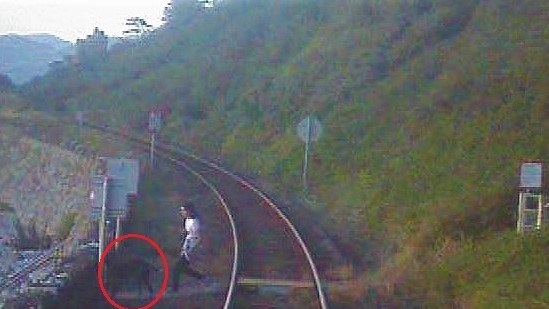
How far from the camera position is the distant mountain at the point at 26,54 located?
317 feet

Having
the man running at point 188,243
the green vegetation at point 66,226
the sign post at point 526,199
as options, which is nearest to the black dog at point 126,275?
the man running at point 188,243

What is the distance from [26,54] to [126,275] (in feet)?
307

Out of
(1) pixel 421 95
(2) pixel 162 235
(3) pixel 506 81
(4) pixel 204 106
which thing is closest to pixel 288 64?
(4) pixel 204 106

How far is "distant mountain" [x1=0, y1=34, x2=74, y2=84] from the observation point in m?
96.6

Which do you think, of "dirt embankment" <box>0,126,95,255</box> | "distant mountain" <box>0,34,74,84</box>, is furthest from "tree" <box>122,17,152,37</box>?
"dirt embankment" <box>0,126,95,255</box>

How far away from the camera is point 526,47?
1243 inches

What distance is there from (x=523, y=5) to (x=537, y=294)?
24442mm

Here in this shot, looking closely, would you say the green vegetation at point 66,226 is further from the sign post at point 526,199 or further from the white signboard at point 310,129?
the sign post at point 526,199

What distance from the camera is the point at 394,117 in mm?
31734

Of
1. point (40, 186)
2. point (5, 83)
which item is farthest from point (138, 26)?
point (40, 186)

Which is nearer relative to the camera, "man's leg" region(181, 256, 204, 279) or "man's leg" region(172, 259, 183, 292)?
"man's leg" region(172, 259, 183, 292)

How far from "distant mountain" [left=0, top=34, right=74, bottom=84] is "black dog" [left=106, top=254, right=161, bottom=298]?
257 ft

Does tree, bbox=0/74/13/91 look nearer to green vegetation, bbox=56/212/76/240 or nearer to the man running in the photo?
green vegetation, bbox=56/212/76/240

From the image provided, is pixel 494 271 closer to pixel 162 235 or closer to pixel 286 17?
pixel 162 235
